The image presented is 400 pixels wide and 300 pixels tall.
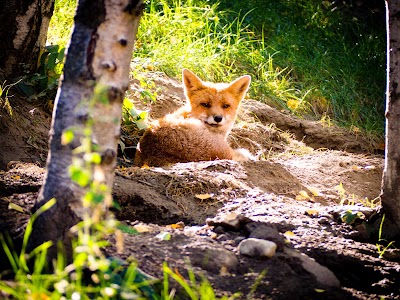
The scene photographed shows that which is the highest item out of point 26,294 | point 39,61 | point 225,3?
point 225,3

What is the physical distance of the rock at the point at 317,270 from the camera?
2977 millimetres

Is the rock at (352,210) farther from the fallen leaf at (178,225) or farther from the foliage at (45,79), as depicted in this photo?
the foliage at (45,79)

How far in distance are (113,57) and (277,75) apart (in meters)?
6.27

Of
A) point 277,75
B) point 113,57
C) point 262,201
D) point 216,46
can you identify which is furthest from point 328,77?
point 113,57

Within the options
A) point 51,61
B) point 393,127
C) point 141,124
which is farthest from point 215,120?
point 393,127

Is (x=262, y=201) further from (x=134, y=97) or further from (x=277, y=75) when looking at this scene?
(x=277, y=75)

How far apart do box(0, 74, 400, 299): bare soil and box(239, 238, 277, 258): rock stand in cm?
2

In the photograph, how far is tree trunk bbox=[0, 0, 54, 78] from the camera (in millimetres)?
5543

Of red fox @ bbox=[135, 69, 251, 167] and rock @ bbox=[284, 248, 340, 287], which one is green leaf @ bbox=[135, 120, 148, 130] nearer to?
red fox @ bbox=[135, 69, 251, 167]

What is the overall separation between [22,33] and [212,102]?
2.20 m

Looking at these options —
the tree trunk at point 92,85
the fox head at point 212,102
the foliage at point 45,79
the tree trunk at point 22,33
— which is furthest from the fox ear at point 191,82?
the tree trunk at point 92,85

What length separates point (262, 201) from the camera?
407 cm

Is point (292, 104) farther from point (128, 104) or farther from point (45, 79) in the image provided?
point (45, 79)

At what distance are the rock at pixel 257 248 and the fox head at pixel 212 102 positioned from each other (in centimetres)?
363
